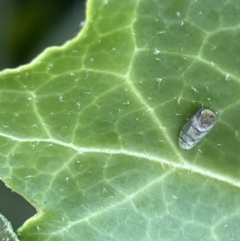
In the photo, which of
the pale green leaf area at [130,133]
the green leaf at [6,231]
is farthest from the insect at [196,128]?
the green leaf at [6,231]

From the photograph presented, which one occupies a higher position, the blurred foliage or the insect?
the insect

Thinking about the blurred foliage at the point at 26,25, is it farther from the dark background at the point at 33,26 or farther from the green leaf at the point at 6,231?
the green leaf at the point at 6,231

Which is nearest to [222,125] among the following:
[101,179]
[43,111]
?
[101,179]

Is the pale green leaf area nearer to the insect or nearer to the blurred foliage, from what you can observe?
the insect

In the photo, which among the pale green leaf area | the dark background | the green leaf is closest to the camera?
the pale green leaf area

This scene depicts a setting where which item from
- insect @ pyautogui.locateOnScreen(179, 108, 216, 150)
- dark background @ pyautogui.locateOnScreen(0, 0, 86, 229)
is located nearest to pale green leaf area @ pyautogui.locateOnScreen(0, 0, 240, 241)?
insect @ pyautogui.locateOnScreen(179, 108, 216, 150)
